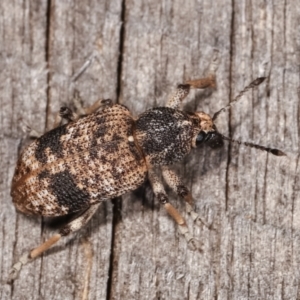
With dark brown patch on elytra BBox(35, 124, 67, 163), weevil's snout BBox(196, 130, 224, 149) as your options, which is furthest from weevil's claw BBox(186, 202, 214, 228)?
dark brown patch on elytra BBox(35, 124, 67, 163)

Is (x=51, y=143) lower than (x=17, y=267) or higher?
higher

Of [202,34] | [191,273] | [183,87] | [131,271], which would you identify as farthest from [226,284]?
[202,34]

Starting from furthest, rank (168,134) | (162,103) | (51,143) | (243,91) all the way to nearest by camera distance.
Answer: (162,103) < (243,91) < (168,134) < (51,143)

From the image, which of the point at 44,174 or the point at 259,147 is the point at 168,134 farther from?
the point at 44,174

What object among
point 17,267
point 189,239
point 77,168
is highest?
point 77,168

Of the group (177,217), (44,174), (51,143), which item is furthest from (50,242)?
(177,217)

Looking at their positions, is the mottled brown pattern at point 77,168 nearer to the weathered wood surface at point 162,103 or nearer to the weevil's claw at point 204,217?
the weathered wood surface at point 162,103

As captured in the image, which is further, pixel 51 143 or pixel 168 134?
pixel 168 134
